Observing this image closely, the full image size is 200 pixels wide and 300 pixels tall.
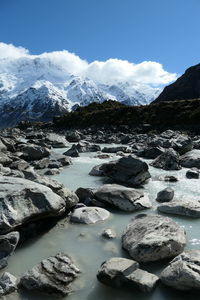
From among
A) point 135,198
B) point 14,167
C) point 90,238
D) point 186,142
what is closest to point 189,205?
point 135,198

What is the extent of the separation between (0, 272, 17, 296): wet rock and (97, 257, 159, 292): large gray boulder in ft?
6.02

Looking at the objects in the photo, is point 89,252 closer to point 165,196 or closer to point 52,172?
point 165,196

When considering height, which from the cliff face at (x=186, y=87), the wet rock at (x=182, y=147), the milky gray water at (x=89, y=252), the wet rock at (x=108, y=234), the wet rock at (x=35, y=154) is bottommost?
the milky gray water at (x=89, y=252)

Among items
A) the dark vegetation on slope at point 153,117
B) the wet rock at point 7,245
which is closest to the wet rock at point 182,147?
the wet rock at point 7,245

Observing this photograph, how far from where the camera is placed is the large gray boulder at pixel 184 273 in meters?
7.00

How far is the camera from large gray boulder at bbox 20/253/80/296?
285 inches

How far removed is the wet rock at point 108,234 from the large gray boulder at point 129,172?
257 inches

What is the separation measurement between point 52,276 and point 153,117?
61054 mm

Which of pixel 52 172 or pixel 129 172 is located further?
pixel 52 172

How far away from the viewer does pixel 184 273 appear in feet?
23.3

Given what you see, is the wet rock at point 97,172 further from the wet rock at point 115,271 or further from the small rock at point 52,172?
the wet rock at point 115,271

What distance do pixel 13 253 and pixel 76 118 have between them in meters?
84.9

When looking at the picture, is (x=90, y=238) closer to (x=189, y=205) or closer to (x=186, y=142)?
(x=189, y=205)

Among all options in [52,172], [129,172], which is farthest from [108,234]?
[52,172]
